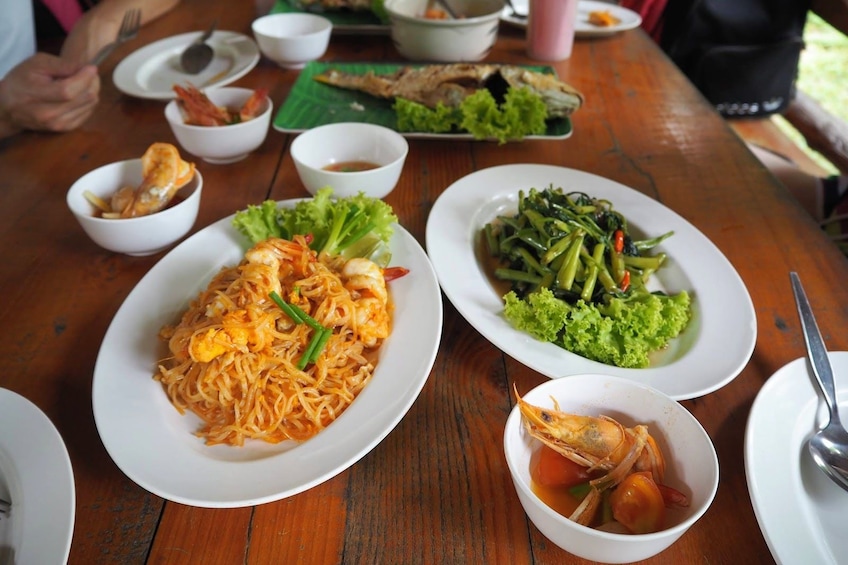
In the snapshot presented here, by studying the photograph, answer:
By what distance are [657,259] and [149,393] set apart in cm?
142

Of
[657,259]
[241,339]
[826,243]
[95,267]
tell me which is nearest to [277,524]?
[241,339]

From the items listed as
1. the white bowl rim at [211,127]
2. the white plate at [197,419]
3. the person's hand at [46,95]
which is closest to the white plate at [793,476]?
the white plate at [197,419]

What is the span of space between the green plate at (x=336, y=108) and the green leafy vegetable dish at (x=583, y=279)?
60 centimetres

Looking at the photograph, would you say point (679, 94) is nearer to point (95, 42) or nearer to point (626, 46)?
point (626, 46)

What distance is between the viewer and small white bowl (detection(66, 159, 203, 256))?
5.08ft

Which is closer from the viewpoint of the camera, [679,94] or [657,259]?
[657,259]

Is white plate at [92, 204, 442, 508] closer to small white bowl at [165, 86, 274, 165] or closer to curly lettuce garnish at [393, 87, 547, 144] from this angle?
small white bowl at [165, 86, 274, 165]

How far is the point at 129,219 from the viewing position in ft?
5.06

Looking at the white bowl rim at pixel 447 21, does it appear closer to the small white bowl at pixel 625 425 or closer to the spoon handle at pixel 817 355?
the spoon handle at pixel 817 355

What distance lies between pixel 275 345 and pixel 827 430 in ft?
4.06

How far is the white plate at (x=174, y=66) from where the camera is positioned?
256cm

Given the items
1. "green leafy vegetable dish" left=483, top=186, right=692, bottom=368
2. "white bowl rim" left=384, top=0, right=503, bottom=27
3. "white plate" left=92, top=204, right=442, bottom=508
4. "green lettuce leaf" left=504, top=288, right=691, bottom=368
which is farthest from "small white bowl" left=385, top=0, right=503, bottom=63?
"green lettuce leaf" left=504, top=288, right=691, bottom=368

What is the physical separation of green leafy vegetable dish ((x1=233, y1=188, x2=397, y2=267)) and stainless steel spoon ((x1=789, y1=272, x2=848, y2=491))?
1.09 meters

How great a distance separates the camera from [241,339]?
3.96 feet
